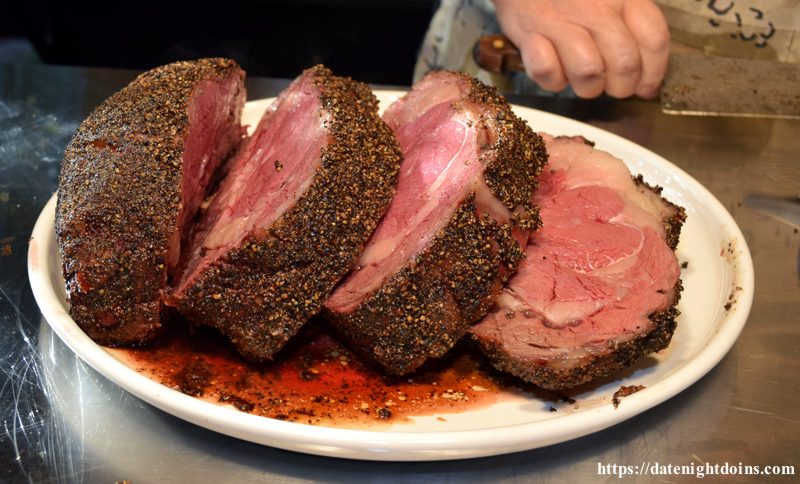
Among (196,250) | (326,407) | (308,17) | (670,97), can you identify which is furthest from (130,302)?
(308,17)

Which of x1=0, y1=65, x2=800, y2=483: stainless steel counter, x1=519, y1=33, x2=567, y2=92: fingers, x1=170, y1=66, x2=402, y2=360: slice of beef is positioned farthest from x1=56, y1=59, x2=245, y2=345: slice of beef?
x1=519, y1=33, x2=567, y2=92: fingers

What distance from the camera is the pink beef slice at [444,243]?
2236mm

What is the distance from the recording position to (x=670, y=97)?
3.85 meters

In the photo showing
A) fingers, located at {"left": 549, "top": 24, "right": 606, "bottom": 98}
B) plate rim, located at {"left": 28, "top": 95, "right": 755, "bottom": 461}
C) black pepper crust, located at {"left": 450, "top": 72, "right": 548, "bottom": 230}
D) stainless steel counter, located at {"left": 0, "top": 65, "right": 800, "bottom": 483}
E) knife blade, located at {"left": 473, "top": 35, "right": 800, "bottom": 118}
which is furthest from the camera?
knife blade, located at {"left": 473, "top": 35, "right": 800, "bottom": 118}

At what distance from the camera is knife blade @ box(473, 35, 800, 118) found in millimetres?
3805

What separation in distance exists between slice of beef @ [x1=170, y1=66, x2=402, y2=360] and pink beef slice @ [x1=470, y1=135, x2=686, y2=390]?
53 centimetres

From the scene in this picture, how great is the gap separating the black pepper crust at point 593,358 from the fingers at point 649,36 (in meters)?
1.84

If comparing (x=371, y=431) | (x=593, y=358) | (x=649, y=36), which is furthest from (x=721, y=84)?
(x=371, y=431)

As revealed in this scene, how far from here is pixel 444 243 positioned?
88.0 inches

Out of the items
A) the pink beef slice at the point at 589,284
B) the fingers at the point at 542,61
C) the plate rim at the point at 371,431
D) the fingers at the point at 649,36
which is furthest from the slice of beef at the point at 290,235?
the fingers at the point at 649,36

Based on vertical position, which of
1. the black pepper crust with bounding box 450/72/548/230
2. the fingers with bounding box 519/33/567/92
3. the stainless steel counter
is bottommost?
the stainless steel counter

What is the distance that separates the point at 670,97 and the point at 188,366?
282 centimetres

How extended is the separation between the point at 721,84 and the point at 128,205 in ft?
9.96

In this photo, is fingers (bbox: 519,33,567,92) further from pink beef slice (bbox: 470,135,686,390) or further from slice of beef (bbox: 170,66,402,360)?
slice of beef (bbox: 170,66,402,360)
